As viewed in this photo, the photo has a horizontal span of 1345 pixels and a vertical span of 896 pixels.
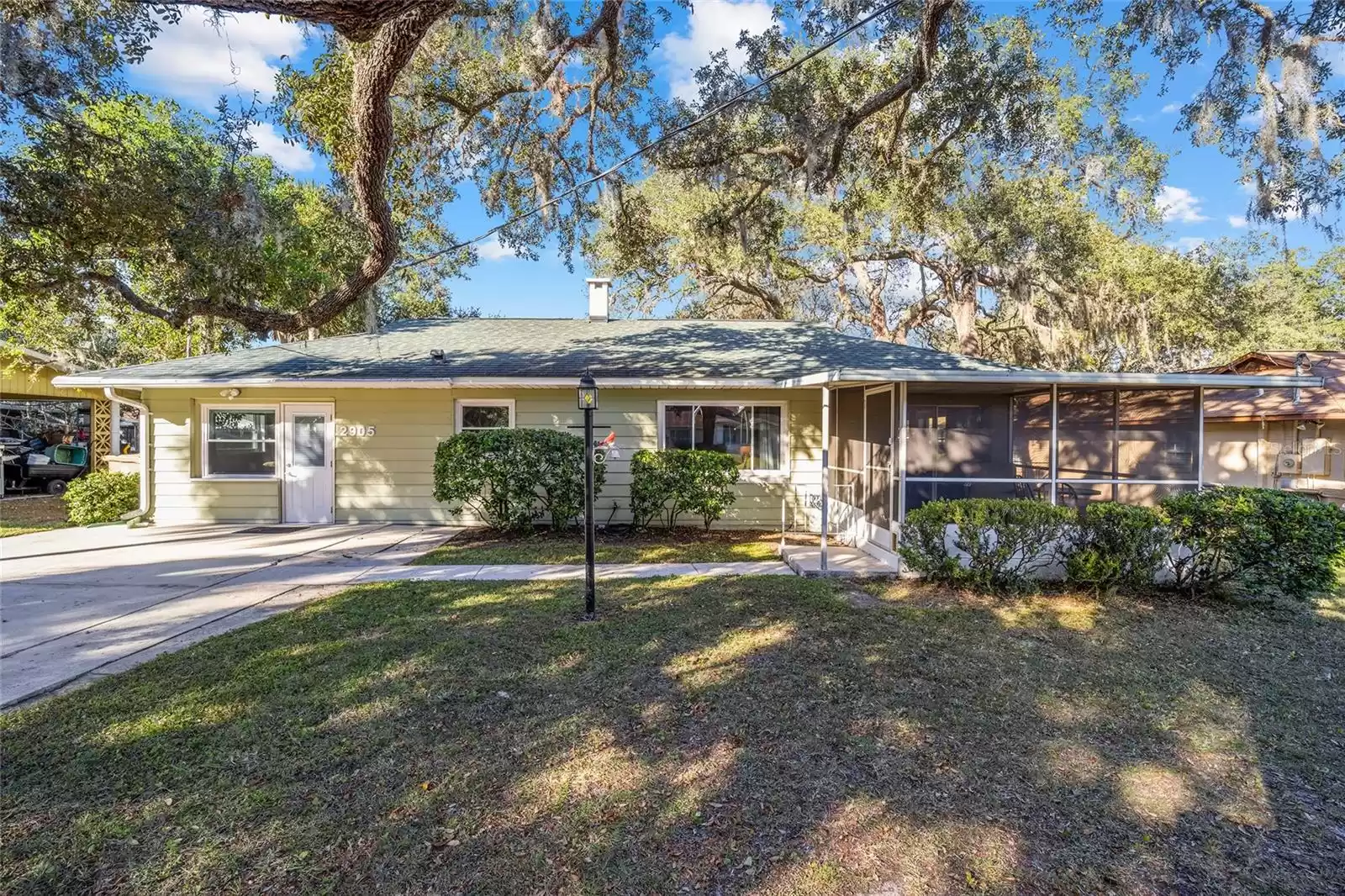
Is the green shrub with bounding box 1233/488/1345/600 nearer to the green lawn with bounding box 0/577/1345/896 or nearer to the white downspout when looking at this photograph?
the green lawn with bounding box 0/577/1345/896

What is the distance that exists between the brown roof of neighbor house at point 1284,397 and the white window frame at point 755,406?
1042 centimetres

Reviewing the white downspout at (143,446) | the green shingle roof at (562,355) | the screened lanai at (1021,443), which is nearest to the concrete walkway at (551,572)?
the screened lanai at (1021,443)

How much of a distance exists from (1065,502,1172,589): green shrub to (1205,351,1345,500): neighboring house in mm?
10932

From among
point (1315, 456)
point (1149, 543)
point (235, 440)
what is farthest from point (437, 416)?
point (1315, 456)

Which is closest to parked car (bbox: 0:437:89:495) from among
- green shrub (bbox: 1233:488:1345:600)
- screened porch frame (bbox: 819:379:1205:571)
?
screened porch frame (bbox: 819:379:1205:571)

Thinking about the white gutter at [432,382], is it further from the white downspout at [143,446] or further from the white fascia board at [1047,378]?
the white fascia board at [1047,378]

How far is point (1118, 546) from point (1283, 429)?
13.8 m

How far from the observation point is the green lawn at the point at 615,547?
7132 millimetres

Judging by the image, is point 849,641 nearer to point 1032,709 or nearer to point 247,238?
point 1032,709

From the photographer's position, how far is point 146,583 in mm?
5906

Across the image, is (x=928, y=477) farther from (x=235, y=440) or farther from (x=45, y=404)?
(x=45, y=404)

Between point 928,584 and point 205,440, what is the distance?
1063cm

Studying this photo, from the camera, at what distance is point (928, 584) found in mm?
5945

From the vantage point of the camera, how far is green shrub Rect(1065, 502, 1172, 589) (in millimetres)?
5488
